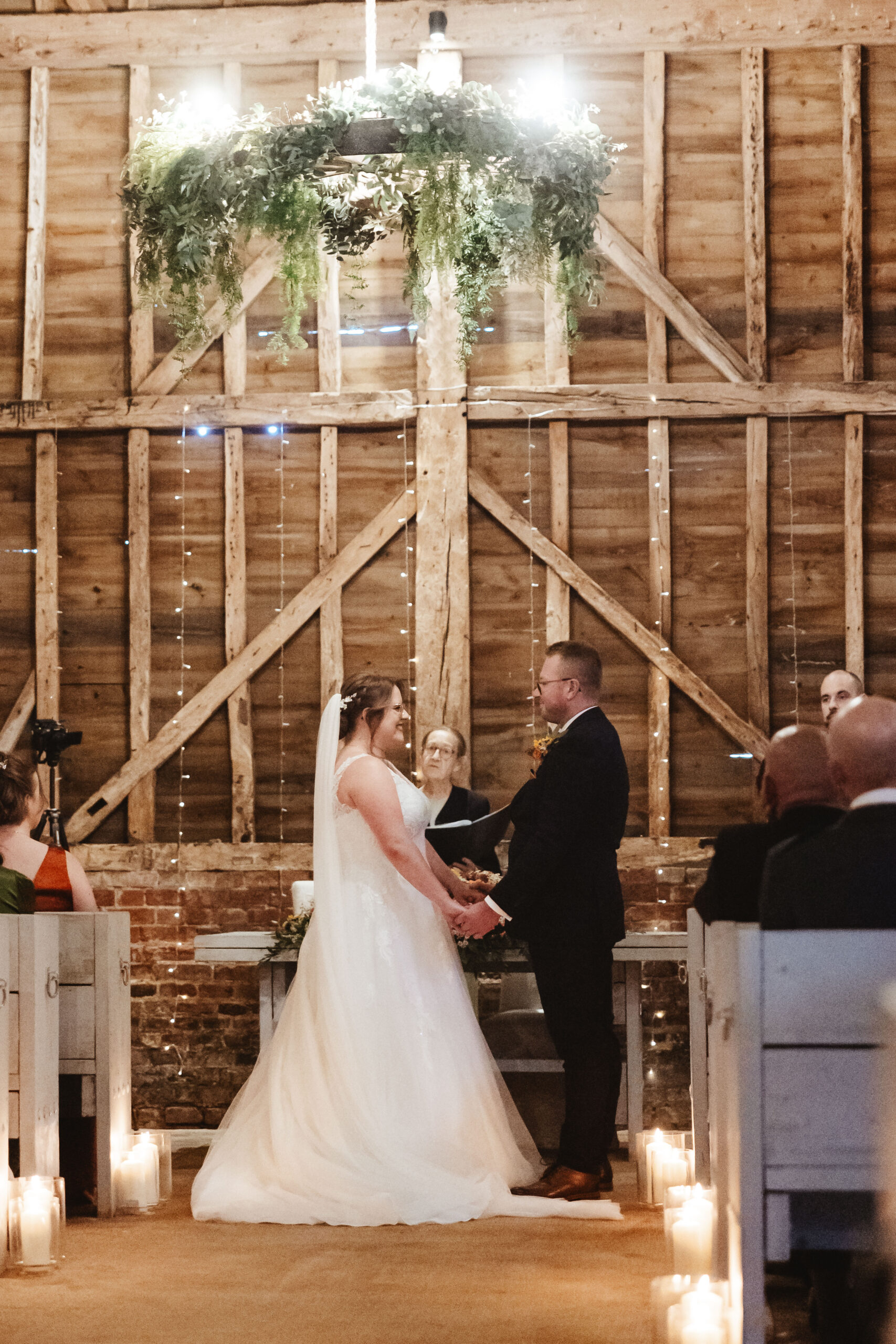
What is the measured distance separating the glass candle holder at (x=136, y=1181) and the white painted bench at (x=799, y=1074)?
2.75m

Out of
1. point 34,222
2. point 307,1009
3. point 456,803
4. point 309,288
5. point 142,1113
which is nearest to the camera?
point 307,1009

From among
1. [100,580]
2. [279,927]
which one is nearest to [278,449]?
[100,580]

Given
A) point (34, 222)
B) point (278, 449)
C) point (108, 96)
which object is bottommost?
point (278, 449)

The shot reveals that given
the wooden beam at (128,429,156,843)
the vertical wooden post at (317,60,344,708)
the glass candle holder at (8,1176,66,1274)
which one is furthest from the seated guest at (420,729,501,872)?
the glass candle holder at (8,1176,66,1274)

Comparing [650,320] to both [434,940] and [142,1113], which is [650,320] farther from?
[142,1113]

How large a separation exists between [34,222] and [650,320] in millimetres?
3280

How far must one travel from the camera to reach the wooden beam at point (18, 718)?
727 centimetres

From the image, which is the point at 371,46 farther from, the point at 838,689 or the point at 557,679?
the point at 838,689

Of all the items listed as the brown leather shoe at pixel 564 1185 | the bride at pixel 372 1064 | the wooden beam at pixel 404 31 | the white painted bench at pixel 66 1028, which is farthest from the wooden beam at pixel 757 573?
the white painted bench at pixel 66 1028

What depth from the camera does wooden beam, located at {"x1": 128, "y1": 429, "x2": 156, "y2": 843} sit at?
23.7 ft

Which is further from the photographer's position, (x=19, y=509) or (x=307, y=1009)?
(x=19, y=509)

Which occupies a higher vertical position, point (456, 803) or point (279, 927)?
point (456, 803)

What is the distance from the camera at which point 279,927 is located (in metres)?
5.68

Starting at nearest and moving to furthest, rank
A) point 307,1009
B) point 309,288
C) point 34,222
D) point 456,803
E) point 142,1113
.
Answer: point 307,1009 → point 309,288 → point 456,803 → point 142,1113 → point 34,222
